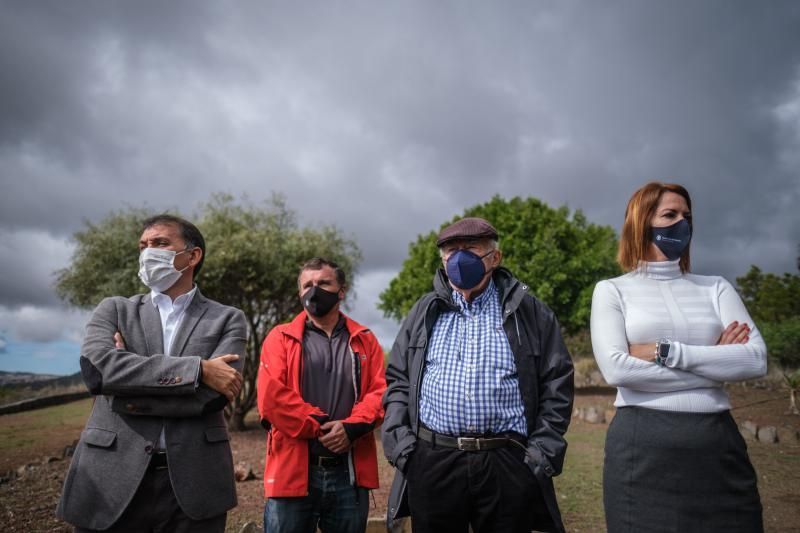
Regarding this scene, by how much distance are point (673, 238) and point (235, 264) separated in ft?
33.7

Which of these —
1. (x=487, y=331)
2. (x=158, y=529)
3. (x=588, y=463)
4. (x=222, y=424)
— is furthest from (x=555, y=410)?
(x=588, y=463)

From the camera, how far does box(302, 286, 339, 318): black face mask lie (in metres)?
3.99

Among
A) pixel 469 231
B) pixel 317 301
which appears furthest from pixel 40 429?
pixel 469 231

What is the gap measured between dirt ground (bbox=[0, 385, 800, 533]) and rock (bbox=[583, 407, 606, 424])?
127 cm

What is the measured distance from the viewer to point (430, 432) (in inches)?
123

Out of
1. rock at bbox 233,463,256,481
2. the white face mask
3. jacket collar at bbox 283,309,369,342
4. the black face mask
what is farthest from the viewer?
rock at bbox 233,463,256,481

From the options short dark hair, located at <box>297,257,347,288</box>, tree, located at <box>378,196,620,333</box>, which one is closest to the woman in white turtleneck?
short dark hair, located at <box>297,257,347,288</box>

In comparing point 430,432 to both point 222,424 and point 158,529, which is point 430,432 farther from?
point 158,529

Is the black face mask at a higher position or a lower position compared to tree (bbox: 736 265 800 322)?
lower

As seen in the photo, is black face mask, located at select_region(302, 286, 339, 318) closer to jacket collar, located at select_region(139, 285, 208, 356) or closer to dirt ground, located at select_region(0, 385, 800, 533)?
jacket collar, located at select_region(139, 285, 208, 356)

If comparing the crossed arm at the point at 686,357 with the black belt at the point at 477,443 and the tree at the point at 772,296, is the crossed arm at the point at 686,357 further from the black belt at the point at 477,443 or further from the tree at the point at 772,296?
the tree at the point at 772,296

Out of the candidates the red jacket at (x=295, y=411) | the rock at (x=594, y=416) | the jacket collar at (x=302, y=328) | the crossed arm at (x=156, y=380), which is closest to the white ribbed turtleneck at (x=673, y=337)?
the red jacket at (x=295, y=411)

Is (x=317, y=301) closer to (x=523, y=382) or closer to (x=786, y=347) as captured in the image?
(x=523, y=382)

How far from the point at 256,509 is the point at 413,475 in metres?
4.20
